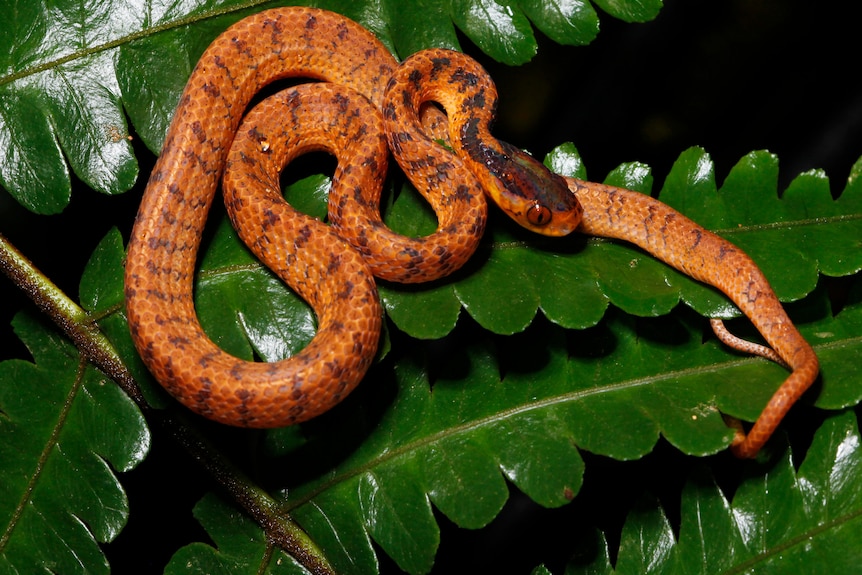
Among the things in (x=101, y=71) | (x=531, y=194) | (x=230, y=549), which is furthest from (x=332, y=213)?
(x=230, y=549)

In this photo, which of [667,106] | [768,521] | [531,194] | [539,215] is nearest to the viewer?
[768,521]

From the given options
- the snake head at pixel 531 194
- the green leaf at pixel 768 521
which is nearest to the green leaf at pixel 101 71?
the snake head at pixel 531 194

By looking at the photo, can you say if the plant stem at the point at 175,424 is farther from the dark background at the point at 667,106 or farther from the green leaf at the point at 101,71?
the dark background at the point at 667,106

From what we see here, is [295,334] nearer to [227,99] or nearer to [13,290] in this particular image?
[227,99]

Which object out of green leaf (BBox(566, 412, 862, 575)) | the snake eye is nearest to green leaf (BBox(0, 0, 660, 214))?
the snake eye

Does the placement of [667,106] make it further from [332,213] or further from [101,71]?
[101,71]

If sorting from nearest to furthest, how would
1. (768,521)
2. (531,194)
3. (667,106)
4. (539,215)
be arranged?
(768,521), (539,215), (531,194), (667,106)

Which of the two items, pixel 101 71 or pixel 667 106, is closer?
pixel 101 71
